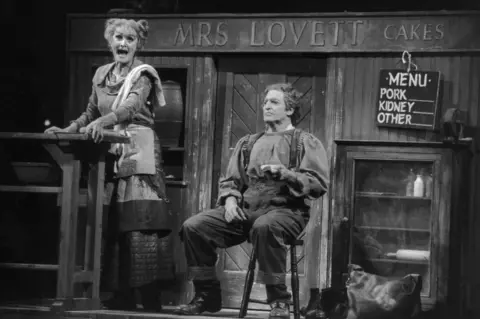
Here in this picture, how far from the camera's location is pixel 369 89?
6.19 metres

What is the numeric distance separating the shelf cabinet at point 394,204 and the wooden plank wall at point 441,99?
7 cm

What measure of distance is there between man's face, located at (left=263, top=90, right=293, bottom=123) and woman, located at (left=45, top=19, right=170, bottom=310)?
2.31ft

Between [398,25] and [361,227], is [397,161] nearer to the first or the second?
[361,227]

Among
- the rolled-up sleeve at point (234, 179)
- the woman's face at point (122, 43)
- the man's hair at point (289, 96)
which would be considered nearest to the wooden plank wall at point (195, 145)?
the woman's face at point (122, 43)

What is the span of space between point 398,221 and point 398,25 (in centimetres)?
127

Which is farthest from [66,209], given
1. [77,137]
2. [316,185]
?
[316,185]

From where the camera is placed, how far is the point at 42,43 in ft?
22.8

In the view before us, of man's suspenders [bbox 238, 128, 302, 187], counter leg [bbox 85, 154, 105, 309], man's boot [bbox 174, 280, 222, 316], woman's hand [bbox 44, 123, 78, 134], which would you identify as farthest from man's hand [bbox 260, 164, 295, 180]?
woman's hand [bbox 44, 123, 78, 134]

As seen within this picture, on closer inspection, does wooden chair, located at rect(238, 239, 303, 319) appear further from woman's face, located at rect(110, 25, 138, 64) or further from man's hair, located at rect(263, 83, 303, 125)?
woman's face, located at rect(110, 25, 138, 64)

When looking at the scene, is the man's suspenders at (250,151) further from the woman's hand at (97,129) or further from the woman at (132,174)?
the woman's hand at (97,129)

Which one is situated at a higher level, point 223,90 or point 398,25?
point 398,25

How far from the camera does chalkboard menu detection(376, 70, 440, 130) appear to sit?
6059 mm

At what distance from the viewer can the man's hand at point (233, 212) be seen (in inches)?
209

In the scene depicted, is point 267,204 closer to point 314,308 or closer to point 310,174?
point 310,174
